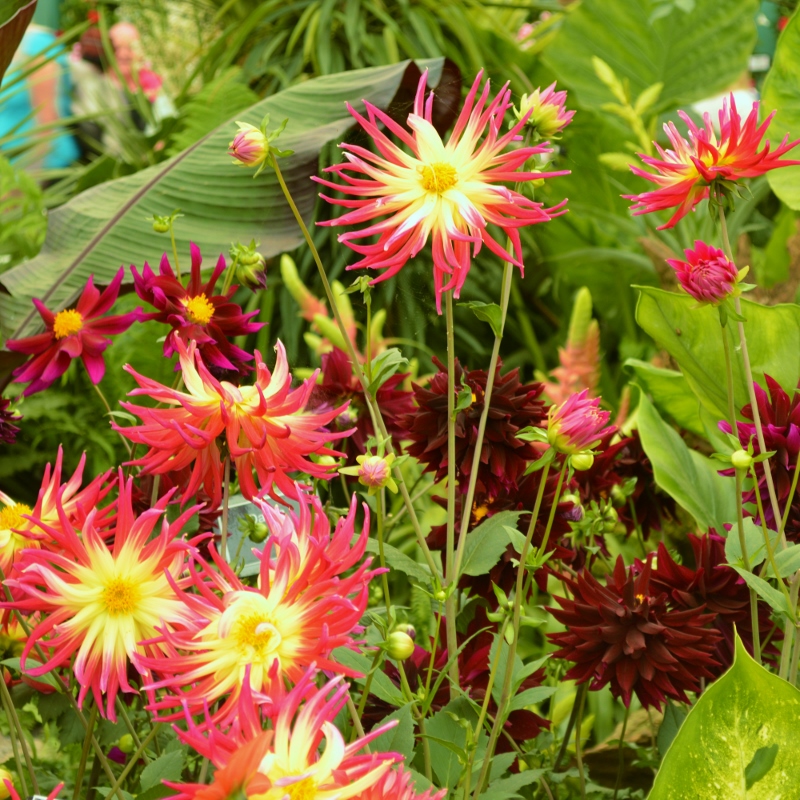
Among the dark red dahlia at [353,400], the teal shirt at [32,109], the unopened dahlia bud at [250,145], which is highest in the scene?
the teal shirt at [32,109]

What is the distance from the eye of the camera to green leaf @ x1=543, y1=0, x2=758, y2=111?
6.03 feet

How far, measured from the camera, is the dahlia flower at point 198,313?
525 millimetres

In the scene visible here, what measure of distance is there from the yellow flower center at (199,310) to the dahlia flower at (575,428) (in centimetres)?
23

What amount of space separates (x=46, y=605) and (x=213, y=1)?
2173 millimetres

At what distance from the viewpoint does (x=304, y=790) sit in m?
0.26

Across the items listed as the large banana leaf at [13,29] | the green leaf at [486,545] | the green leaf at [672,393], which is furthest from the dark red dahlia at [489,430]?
the large banana leaf at [13,29]

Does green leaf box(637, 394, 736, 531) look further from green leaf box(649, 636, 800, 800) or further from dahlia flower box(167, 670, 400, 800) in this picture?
dahlia flower box(167, 670, 400, 800)

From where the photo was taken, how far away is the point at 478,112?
0.41 metres

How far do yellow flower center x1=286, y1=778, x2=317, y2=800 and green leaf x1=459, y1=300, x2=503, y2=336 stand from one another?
23 centimetres

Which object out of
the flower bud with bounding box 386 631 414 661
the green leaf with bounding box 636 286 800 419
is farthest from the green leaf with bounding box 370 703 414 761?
the green leaf with bounding box 636 286 800 419

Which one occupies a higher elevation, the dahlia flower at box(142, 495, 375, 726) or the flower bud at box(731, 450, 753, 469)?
the dahlia flower at box(142, 495, 375, 726)

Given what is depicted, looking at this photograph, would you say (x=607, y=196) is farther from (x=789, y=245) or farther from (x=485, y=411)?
(x=485, y=411)

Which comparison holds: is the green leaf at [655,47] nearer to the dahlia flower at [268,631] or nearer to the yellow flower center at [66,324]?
the yellow flower center at [66,324]

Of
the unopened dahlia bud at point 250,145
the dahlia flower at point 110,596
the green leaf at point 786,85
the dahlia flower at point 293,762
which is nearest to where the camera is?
the dahlia flower at point 293,762
